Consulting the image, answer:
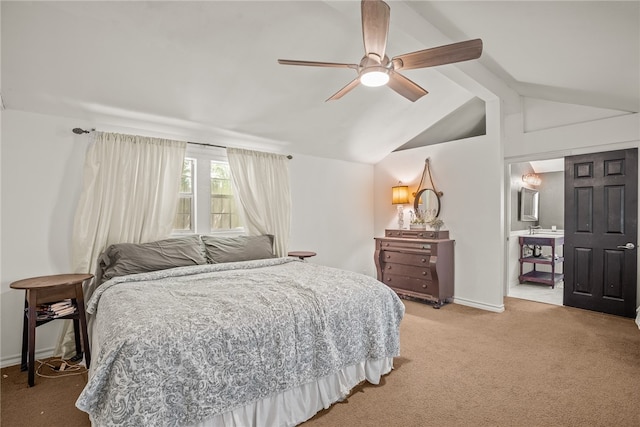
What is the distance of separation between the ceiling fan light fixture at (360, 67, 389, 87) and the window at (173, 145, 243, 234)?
233 cm

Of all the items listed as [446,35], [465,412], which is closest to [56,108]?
[446,35]

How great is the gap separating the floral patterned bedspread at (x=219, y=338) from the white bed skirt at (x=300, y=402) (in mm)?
80

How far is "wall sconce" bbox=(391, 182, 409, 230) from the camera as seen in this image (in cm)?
480

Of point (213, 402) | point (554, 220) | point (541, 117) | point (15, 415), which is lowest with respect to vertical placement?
point (15, 415)

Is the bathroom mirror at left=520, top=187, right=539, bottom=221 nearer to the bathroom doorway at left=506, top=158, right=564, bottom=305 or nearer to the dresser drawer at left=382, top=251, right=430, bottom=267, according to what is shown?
the bathroom doorway at left=506, top=158, right=564, bottom=305

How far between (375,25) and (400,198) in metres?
3.26

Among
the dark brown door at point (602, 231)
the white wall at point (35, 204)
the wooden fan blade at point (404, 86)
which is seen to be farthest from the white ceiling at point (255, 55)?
the dark brown door at point (602, 231)

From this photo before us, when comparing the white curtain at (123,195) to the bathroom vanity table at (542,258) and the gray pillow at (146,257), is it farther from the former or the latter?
the bathroom vanity table at (542,258)

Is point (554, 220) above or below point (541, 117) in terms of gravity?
below

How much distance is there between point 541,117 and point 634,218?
5.28 feet

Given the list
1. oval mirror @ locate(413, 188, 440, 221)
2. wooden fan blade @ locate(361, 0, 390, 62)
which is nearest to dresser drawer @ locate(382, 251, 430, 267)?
oval mirror @ locate(413, 188, 440, 221)

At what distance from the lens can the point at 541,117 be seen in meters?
4.22

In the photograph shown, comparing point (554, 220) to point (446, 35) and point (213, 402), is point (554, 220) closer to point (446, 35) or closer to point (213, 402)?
point (446, 35)

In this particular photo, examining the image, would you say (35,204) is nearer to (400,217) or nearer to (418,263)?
(418,263)
